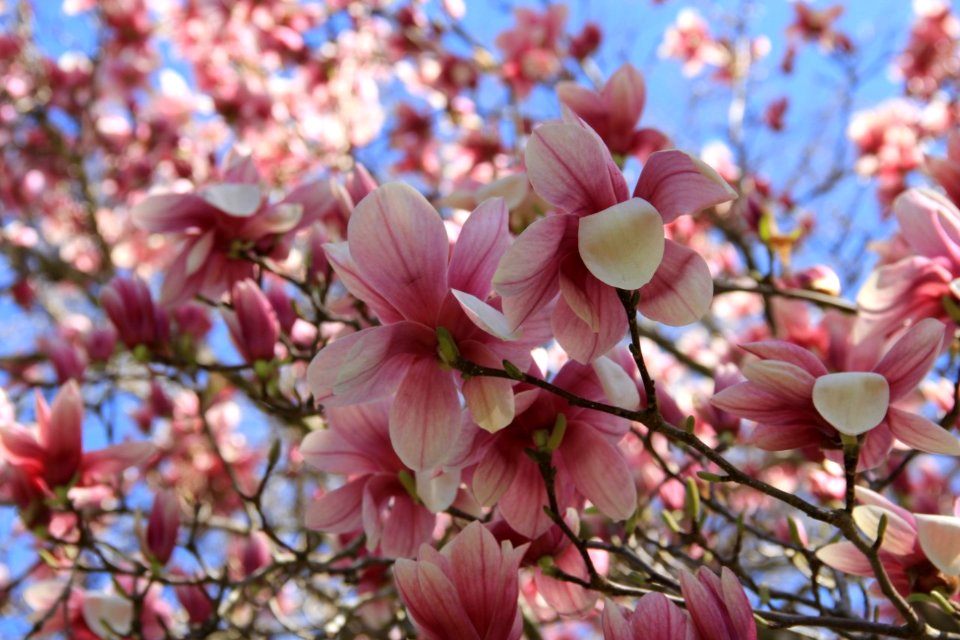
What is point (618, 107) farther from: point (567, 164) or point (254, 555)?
point (254, 555)

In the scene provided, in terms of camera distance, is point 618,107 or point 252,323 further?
point 618,107

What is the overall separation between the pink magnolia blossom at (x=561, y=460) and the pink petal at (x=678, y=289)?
124 millimetres

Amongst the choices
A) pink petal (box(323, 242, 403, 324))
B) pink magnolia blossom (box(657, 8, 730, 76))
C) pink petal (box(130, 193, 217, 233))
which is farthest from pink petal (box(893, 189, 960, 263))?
pink magnolia blossom (box(657, 8, 730, 76))

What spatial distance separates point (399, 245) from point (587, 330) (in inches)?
7.9

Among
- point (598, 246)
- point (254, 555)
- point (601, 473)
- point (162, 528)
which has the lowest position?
point (254, 555)

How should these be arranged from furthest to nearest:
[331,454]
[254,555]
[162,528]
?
[254,555]
[162,528]
[331,454]

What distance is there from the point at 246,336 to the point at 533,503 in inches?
22.8

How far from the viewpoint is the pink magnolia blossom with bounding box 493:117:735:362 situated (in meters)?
0.75

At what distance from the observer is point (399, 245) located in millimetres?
805

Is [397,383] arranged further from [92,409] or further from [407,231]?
[92,409]

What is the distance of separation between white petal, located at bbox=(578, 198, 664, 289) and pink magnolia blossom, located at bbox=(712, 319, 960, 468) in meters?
0.17

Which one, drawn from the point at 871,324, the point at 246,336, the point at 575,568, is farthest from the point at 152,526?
the point at 871,324

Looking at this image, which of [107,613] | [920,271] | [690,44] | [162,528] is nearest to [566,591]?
[920,271]

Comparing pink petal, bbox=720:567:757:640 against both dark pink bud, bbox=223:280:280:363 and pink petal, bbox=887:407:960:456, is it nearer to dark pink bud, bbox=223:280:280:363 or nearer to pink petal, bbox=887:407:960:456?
pink petal, bbox=887:407:960:456
